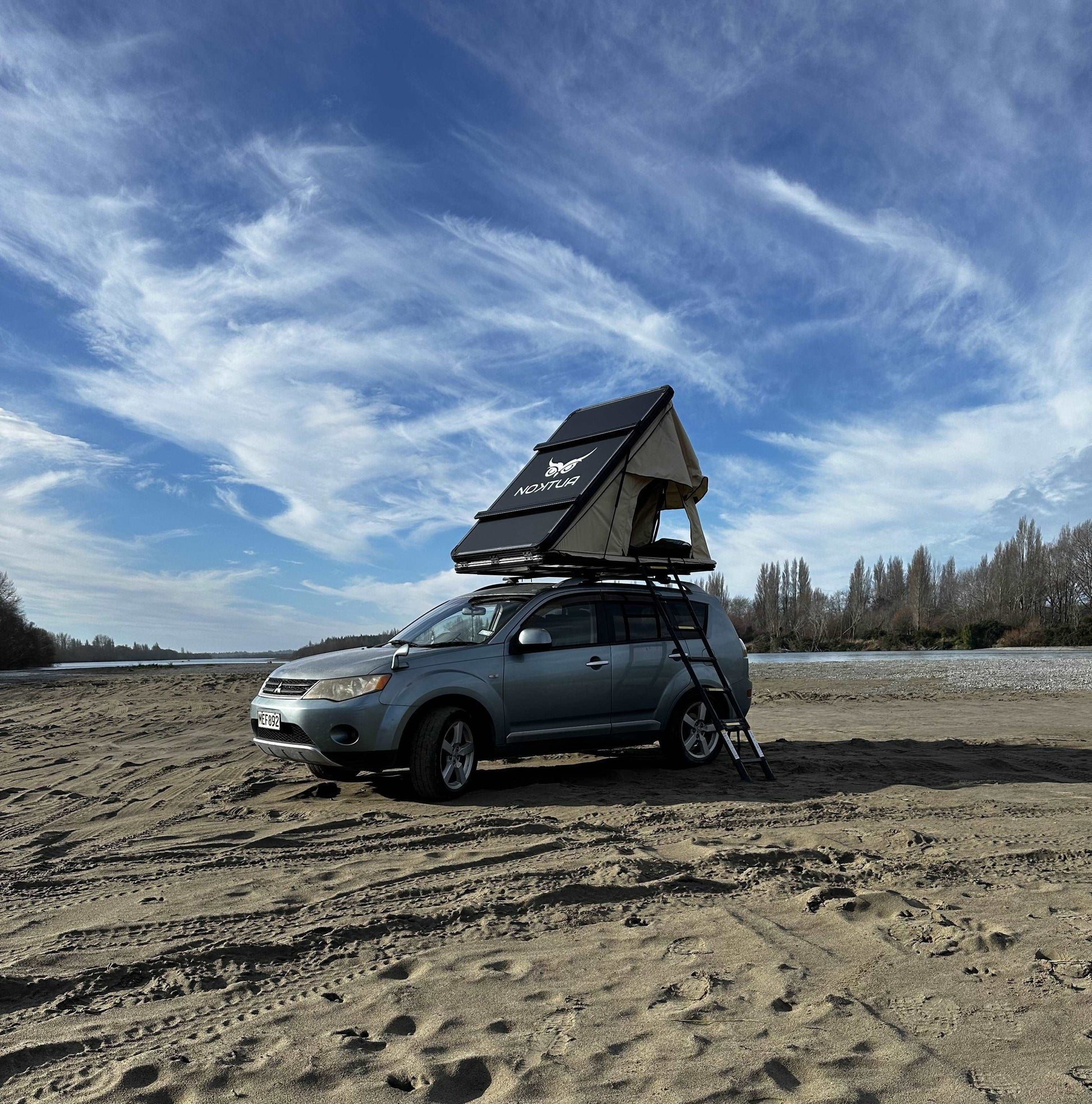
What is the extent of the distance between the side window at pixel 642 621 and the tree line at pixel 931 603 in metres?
49.8

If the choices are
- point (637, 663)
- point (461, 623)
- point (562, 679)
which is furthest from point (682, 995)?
point (637, 663)

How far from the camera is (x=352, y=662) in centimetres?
791

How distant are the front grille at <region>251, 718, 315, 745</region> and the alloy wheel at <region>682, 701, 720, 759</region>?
13.1 feet

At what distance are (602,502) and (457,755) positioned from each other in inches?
117

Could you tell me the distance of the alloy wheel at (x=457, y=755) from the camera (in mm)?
7805

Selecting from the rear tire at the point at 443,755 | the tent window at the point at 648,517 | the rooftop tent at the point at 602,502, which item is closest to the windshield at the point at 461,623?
the rooftop tent at the point at 602,502

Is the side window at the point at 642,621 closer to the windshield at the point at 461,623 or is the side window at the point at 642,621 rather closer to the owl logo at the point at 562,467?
the windshield at the point at 461,623

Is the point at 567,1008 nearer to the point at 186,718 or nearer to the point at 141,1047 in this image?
the point at 141,1047

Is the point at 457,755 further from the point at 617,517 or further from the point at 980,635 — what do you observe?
the point at 980,635

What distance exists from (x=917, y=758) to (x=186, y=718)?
1111 cm

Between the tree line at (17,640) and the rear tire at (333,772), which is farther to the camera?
the tree line at (17,640)

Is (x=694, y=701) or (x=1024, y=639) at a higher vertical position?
(x=1024, y=639)

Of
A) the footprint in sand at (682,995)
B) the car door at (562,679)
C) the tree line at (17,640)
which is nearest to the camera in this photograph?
the footprint in sand at (682,995)

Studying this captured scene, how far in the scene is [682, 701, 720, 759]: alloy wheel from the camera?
9.65m
